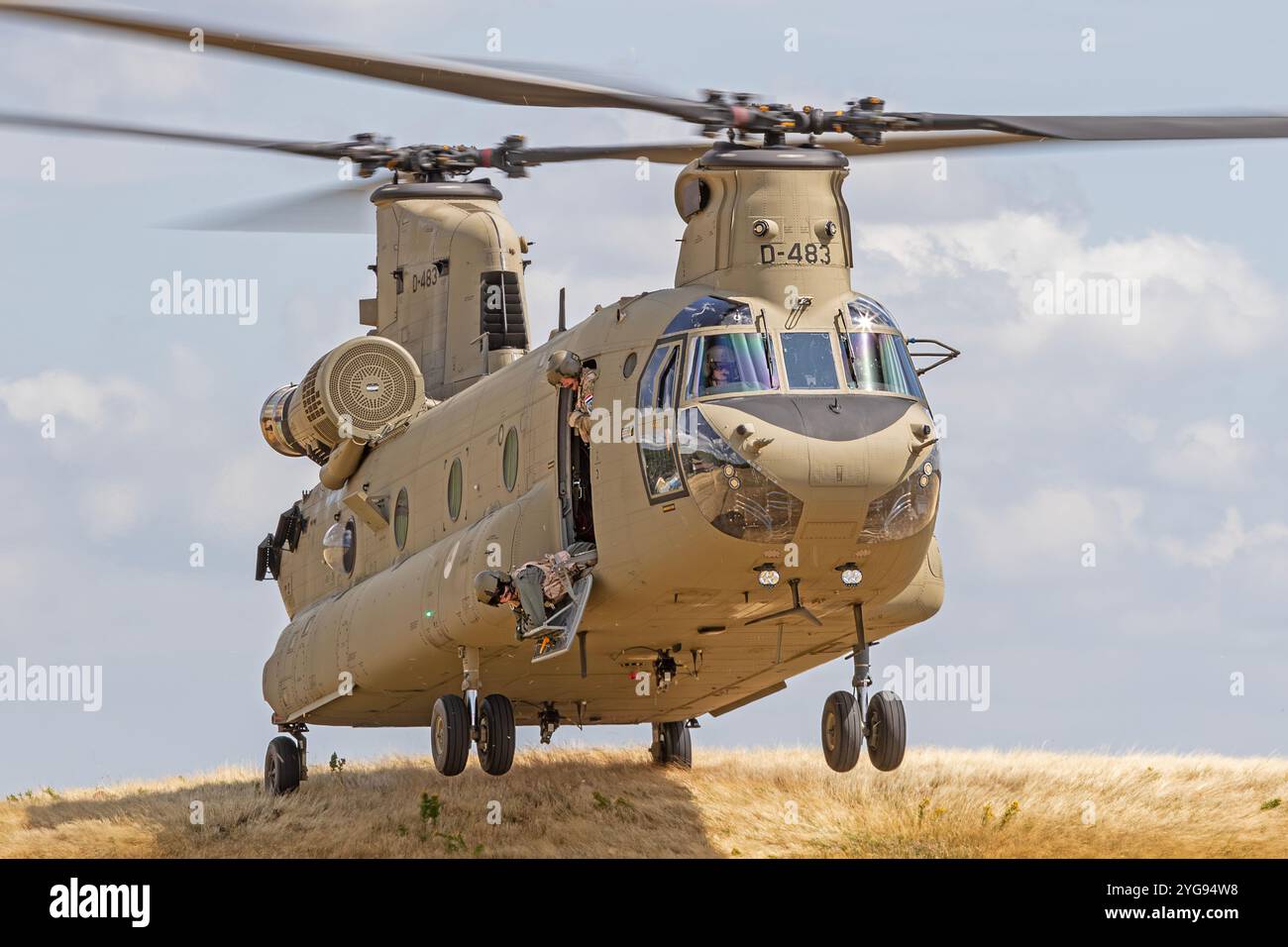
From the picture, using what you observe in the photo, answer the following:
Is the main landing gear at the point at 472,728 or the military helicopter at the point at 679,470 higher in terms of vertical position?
the military helicopter at the point at 679,470

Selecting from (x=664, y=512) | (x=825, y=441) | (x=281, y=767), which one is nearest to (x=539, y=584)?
(x=664, y=512)

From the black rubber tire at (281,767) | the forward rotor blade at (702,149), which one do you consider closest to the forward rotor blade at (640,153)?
the forward rotor blade at (702,149)

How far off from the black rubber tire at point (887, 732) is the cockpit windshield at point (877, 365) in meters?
3.09

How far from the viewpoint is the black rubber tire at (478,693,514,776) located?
21.3 m

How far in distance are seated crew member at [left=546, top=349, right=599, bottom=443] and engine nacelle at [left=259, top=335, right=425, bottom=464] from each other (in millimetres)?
5641

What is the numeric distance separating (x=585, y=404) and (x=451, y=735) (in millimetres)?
3916

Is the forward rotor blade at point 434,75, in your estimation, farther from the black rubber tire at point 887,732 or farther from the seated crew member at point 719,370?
the black rubber tire at point 887,732

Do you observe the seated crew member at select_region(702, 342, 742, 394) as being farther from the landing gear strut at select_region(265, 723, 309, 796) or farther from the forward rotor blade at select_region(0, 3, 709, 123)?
the landing gear strut at select_region(265, 723, 309, 796)

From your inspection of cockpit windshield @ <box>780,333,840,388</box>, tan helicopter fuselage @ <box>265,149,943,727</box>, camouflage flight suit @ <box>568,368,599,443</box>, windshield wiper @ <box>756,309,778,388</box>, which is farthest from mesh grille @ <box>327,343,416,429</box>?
cockpit windshield @ <box>780,333,840,388</box>

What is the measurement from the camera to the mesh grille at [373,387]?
1019 inches

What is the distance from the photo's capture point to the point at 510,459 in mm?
22031

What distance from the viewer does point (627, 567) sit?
1961 cm

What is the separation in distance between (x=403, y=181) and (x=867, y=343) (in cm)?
1167

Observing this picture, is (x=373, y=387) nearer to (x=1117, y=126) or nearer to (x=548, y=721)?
(x=548, y=721)
